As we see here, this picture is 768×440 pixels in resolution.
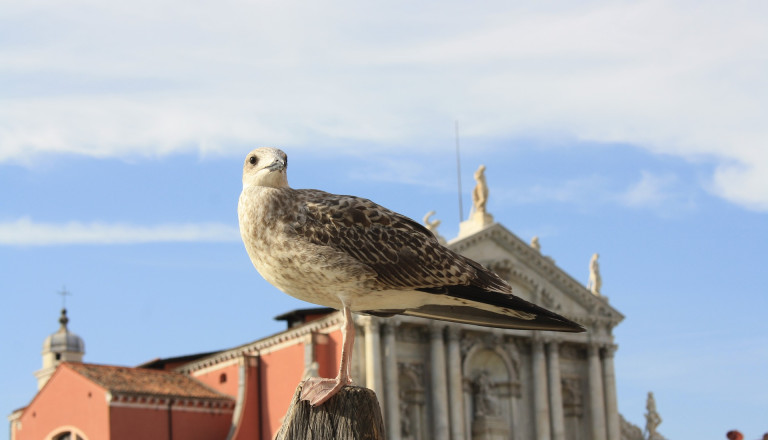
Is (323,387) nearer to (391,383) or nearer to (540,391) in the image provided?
(391,383)

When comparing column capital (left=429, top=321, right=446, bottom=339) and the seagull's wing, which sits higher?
column capital (left=429, top=321, right=446, bottom=339)

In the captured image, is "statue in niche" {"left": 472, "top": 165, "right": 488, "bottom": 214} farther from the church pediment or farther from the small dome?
the small dome

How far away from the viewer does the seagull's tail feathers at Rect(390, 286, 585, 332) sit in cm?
529

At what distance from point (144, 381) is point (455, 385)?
431 inches

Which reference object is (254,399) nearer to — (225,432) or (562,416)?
(225,432)

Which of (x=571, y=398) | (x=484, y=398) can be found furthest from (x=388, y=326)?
(x=571, y=398)

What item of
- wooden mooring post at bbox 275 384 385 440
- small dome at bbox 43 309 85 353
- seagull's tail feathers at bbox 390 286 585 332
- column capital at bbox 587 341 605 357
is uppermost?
small dome at bbox 43 309 85 353

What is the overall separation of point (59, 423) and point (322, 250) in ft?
118

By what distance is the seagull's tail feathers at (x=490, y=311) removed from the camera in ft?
17.4

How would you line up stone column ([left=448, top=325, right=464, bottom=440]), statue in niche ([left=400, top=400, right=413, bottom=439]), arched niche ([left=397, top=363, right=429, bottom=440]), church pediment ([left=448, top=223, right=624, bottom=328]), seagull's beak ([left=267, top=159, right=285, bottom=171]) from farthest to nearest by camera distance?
church pediment ([left=448, top=223, right=624, bottom=328]) < stone column ([left=448, top=325, right=464, bottom=440]) < arched niche ([left=397, top=363, right=429, bottom=440]) < statue in niche ([left=400, top=400, right=413, bottom=439]) < seagull's beak ([left=267, top=159, right=285, bottom=171])

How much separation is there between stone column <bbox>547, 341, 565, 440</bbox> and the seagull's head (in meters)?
40.9

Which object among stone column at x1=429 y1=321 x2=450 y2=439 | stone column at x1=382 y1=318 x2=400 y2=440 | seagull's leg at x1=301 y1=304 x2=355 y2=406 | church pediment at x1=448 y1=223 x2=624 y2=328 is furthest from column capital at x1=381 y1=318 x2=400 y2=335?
seagull's leg at x1=301 y1=304 x2=355 y2=406

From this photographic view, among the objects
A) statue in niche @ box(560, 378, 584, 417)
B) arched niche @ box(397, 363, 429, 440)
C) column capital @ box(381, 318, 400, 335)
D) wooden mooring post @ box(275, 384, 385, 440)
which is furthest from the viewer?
statue in niche @ box(560, 378, 584, 417)

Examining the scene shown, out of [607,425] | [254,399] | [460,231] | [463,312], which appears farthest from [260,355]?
[463,312]
